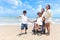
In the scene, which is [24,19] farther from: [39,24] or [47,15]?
[47,15]

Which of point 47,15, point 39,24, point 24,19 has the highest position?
point 47,15

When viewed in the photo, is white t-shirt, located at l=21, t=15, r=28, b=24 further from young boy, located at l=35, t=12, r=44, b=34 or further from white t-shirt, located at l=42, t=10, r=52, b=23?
white t-shirt, located at l=42, t=10, r=52, b=23

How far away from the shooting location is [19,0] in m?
7.74

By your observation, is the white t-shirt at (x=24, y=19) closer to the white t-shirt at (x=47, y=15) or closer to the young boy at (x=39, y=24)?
the young boy at (x=39, y=24)

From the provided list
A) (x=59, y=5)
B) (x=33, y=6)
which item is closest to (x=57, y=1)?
(x=59, y=5)

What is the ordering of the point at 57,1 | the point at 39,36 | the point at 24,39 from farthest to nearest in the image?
1. the point at 57,1
2. the point at 39,36
3. the point at 24,39

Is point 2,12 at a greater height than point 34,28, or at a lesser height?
greater

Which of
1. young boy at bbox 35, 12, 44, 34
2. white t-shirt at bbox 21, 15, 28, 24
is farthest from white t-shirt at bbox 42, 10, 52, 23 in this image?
white t-shirt at bbox 21, 15, 28, 24

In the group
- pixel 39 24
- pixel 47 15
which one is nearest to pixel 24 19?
pixel 39 24

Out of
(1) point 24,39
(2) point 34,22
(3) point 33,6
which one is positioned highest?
(3) point 33,6

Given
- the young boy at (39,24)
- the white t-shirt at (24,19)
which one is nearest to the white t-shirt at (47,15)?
the young boy at (39,24)

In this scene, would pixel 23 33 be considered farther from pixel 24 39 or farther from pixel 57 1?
pixel 57 1

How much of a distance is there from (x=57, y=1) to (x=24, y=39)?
3586 millimetres

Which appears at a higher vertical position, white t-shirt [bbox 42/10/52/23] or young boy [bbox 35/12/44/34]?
white t-shirt [bbox 42/10/52/23]
